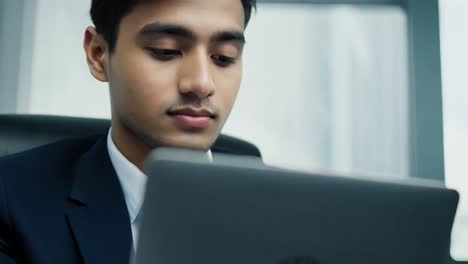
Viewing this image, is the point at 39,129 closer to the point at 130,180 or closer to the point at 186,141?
the point at 130,180

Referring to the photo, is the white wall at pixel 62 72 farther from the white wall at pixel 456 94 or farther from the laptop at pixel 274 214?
A: the laptop at pixel 274 214

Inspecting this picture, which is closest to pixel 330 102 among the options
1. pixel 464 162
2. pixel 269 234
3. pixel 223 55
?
pixel 464 162

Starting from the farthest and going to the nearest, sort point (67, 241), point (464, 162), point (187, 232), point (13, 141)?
1. point (464, 162)
2. point (13, 141)
3. point (67, 241)
4. point (187, 232)

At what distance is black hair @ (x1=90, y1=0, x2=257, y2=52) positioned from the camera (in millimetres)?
693

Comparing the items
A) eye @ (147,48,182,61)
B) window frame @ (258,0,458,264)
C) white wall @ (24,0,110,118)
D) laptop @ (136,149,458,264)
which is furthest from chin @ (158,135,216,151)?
window frame @ (258,0,458,264)

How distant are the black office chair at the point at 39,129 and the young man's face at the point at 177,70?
0.93 feet

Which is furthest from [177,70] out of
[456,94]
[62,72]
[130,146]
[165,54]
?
[456,94]

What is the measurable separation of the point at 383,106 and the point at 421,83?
12 centimetres

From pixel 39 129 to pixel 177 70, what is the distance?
40 centimetres

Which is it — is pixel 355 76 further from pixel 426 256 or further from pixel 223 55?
pixel 426 256

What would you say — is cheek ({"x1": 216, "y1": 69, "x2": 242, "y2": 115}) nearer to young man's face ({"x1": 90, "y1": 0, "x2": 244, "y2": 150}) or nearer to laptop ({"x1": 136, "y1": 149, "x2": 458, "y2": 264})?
young man's face ({"x1": 90, "y1": 0, "x2": 244, "y2": 150})

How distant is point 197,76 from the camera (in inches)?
24.4

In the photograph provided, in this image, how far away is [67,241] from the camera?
633 millimetres

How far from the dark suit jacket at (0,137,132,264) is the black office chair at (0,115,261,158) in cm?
15
